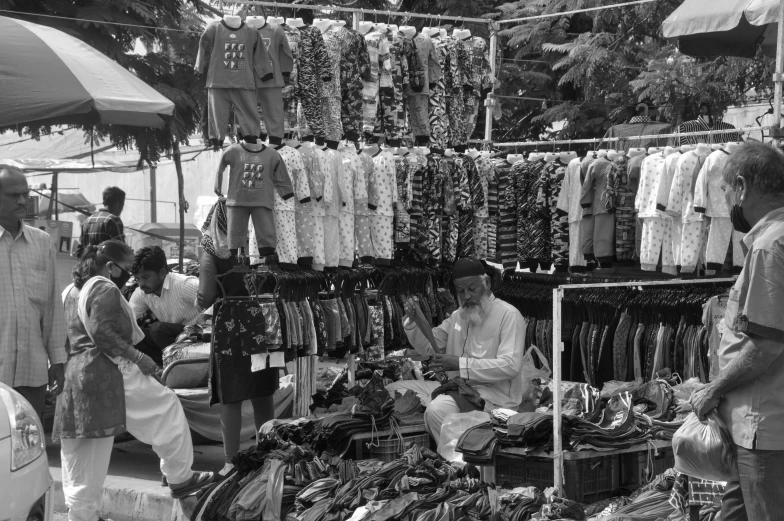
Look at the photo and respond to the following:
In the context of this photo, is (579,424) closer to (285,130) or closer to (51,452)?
(285,130)

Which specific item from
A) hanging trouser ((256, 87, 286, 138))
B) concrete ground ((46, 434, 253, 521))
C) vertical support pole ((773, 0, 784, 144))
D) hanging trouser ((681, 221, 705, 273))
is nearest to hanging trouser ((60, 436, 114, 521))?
concrete ground ((46, 434, 253, 521))

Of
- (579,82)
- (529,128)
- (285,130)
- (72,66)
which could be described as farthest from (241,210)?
(529,128)

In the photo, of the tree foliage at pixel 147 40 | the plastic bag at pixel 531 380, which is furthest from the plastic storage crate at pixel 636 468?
the tree foliage at pixel 147 40

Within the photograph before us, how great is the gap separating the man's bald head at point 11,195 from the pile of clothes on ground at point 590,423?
10.4 ft

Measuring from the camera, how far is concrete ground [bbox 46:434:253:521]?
746cm

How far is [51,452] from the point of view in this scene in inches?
361

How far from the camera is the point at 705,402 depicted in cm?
404

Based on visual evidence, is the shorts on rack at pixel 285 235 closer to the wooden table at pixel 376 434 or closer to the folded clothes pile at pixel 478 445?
the wooden table at pixel 376 434

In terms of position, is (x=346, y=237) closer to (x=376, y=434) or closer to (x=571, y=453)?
(x=376, y=434)

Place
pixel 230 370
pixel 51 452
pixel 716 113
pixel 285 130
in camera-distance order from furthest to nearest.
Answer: pixel 716 113, pixel 51 452, pixel 285 130, pixel 230 370

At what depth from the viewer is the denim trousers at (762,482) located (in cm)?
381

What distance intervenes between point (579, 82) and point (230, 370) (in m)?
8.97

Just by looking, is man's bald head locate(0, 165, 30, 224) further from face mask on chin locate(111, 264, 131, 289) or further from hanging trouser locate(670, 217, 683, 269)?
hanging trouser locate(670, 217, 683, 269)

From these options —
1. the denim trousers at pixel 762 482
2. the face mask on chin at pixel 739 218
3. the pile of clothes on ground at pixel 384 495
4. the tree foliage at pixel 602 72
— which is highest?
the tree foliage at pixel 602 72
